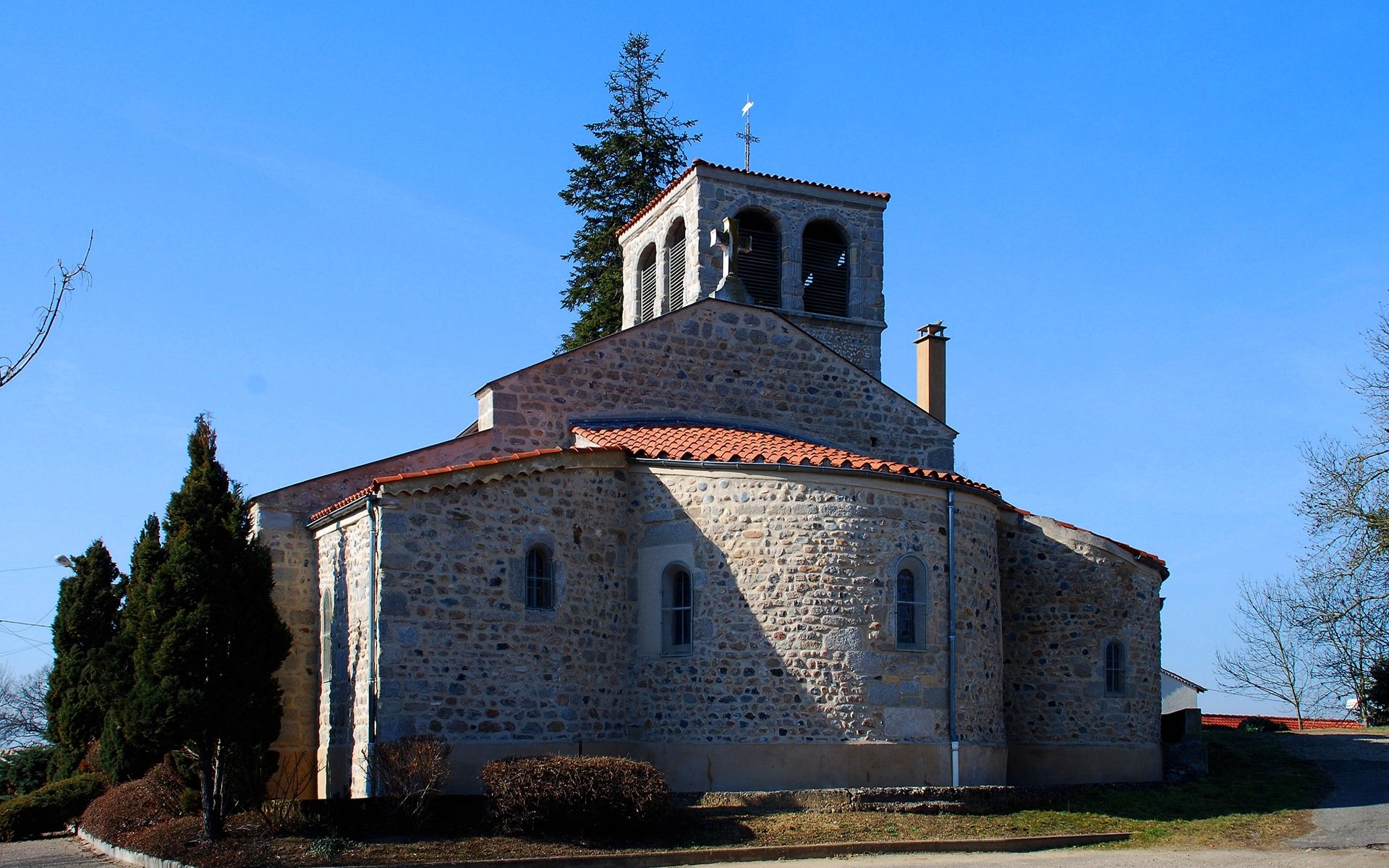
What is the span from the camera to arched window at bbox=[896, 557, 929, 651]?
755 inches

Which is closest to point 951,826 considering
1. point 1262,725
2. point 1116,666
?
point 1116,666

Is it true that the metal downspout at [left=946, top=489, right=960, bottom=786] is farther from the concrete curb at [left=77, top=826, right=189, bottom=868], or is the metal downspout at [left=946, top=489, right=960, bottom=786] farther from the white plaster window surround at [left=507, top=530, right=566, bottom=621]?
the concrete curb at [left=77, top=826, right=189, bottom=868]

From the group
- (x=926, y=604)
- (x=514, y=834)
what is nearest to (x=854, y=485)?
(x=926, y=604)

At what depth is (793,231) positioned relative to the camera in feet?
93.9

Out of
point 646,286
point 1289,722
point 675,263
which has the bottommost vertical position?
point 1289,722

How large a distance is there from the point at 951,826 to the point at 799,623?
11.2 ft

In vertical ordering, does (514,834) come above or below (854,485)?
below

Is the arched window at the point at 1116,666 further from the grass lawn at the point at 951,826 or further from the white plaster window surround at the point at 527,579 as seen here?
the white plaster window surround at the point at 527,579

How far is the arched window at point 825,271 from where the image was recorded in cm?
2872

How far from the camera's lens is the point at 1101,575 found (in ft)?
73.8

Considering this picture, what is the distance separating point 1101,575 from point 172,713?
1507cm

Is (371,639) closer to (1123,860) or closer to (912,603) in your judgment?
(912,603)

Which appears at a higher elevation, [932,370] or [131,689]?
[932,370]

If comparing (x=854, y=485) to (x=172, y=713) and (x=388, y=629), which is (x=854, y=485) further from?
(x=172, y=713)
